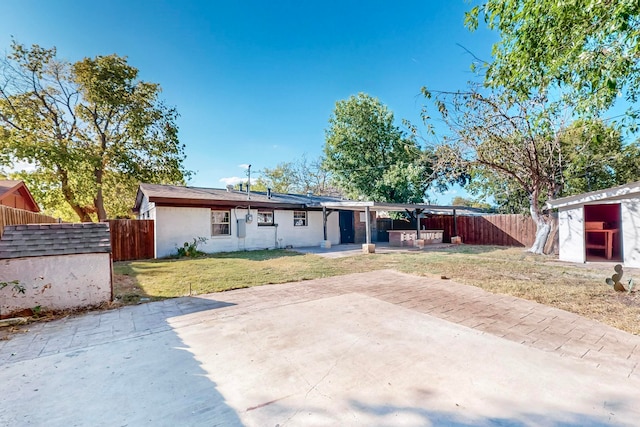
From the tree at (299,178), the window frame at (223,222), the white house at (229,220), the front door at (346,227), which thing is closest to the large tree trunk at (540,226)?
the front door at (346,227)

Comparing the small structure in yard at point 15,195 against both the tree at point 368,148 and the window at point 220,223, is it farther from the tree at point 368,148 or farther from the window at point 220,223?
the tree at point 368,148

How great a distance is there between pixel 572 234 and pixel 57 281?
14.3 meters

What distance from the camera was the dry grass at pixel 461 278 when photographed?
4785mm

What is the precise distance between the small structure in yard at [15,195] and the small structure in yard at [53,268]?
257 inches

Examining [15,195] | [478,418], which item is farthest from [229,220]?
[478,418]

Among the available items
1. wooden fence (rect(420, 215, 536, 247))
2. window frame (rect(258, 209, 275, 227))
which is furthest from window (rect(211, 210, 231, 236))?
wooden fence (rect(420, 215, 536, 247))

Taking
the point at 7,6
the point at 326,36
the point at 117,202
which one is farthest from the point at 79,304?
the point at 117,202

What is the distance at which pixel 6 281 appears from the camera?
424cm

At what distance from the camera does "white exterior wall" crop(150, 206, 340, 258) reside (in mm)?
11602

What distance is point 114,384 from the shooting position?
8.10 ft

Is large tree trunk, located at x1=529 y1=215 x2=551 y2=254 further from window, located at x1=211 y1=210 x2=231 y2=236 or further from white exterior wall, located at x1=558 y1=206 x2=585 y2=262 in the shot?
window, located at x1=211 y1=210 x2=231 y2=236

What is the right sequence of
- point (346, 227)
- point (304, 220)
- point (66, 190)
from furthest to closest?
point (346, 227), point (66, 190), point (304, 220)

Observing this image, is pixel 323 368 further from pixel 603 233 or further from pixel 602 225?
pixel 603 233

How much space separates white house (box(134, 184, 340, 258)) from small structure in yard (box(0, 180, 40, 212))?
4023 millimetres
